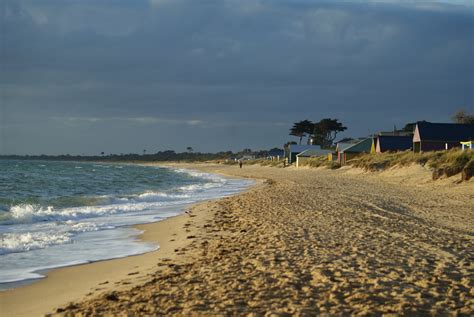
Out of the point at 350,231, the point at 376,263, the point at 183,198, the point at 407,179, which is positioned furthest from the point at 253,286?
the point at 407,179

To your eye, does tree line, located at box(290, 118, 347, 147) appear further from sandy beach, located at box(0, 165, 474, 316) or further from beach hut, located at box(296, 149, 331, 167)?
sandy beach, located at box(0, 165, 474, 316)

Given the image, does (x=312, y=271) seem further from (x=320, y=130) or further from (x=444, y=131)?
(x=320, y=130)

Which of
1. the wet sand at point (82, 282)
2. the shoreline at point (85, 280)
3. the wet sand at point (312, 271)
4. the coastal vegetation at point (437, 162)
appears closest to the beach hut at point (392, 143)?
the coastal vegetation at point (437, 162)

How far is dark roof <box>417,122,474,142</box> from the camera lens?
48312 mm

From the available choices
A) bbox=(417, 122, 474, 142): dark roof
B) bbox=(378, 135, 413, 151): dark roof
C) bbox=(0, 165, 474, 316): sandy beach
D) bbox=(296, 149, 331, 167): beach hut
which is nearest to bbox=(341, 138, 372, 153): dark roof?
bbox=(378, 135, 413, 151): dark roof

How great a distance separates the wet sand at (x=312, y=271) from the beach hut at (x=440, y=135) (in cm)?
3688

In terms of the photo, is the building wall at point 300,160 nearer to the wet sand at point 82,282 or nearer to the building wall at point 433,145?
the building wall at point 433,145

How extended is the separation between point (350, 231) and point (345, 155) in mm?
53612

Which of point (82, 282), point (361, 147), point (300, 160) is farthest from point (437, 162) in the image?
point (300, 160)

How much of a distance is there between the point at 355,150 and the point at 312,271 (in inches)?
2304

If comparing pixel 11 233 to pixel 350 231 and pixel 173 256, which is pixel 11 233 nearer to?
pixel 173 256

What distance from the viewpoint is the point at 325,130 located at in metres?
116

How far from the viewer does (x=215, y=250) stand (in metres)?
9.34

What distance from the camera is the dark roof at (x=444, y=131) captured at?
48.3m
